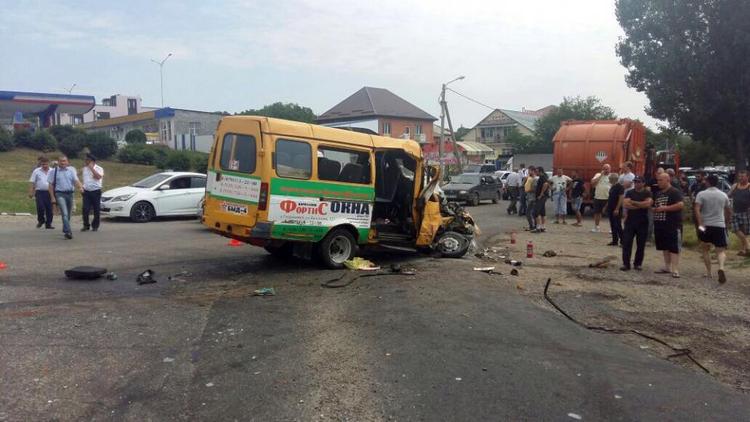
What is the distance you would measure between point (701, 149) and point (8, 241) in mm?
52635

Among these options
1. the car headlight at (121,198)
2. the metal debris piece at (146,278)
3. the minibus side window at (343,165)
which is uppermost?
the minibus side window at (343,165)

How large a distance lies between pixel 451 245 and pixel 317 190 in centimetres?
315

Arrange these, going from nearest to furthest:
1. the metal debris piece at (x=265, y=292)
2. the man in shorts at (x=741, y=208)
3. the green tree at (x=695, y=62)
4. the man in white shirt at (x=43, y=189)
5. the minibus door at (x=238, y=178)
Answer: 1. the metal debris piece at (x=265, y=292)
2. the minibus door at (x=238, y=178)
3. the man in shorts at (x=741, y=208)
4. the man in white shirt at (x=43, y=189)
5. the green tree at (x=695, y=62)

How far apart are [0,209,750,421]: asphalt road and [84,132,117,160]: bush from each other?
2747 centimetres

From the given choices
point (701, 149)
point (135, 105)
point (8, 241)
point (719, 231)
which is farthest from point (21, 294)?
point (135, 105)

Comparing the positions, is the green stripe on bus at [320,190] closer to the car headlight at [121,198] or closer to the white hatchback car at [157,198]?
the white hatchback car at [157,198]

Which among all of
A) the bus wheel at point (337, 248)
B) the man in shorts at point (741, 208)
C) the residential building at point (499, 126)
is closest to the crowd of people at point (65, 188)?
the bus wheel at point (337, 248)

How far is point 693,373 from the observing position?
5102 millimetres

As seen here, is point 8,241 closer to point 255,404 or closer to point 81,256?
point 81,256

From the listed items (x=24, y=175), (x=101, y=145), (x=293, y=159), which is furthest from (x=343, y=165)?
(x=101, y=145)

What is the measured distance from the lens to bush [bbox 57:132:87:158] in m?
32.4

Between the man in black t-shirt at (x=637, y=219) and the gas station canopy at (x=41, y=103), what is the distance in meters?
47.0

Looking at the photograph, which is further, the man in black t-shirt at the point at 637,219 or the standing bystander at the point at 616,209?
the standing bystander at the point at 616,209

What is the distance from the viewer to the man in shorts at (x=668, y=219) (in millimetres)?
9273
